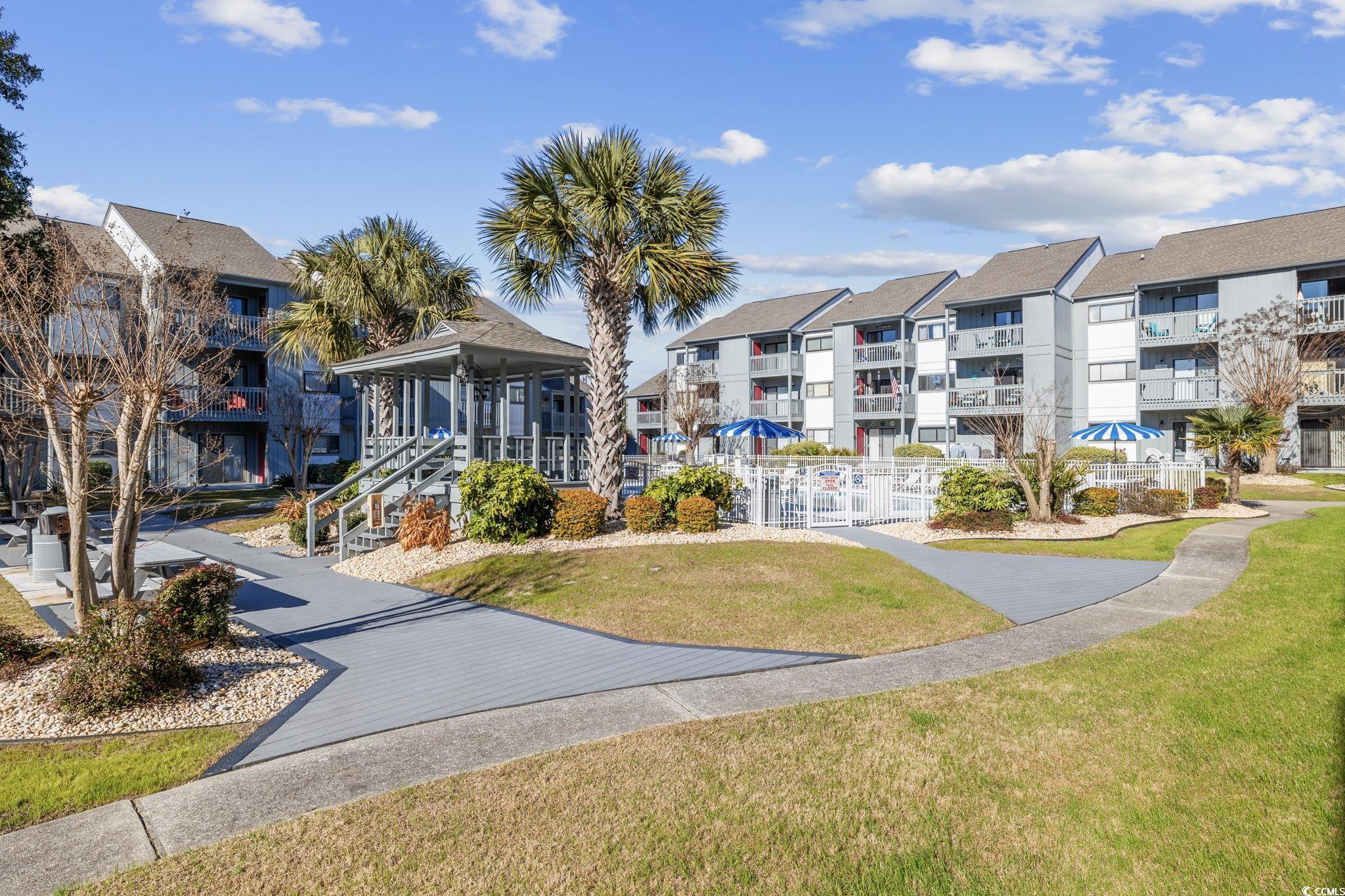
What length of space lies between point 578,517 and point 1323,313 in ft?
114

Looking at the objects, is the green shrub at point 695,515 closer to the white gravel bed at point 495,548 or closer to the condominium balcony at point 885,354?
the white gravel bed at point 495,548

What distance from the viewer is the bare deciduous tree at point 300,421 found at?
92.3 ft

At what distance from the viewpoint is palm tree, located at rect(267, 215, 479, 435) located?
22.0 m

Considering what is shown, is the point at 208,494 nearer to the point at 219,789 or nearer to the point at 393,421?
the point at 393,421

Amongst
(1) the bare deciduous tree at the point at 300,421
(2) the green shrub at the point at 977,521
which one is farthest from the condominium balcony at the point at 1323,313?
(1) the bare deciduous tree at the point at 300,421

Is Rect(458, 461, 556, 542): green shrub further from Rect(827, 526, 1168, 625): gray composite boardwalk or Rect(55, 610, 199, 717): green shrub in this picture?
Rect(55, 610, 199, 717): green shrub

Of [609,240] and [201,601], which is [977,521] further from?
[201,601]

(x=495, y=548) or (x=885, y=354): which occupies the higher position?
(x=885, y=354)

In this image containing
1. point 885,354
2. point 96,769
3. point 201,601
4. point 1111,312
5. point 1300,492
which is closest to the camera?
point 96,769

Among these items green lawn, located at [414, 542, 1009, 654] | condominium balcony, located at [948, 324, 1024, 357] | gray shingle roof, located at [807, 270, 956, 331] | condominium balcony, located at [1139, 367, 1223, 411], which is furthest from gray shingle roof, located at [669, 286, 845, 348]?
green lawn, located at [414, 542, 1009, 654]

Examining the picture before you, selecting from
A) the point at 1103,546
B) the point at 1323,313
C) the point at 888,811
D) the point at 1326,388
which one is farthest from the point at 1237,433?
the point at 888,811

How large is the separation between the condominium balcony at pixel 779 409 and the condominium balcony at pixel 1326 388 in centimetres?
2464

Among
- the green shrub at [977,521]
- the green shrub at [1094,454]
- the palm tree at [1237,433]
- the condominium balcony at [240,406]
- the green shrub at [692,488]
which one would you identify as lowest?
the green shrub at [977,521]

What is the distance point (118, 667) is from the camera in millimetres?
6809
